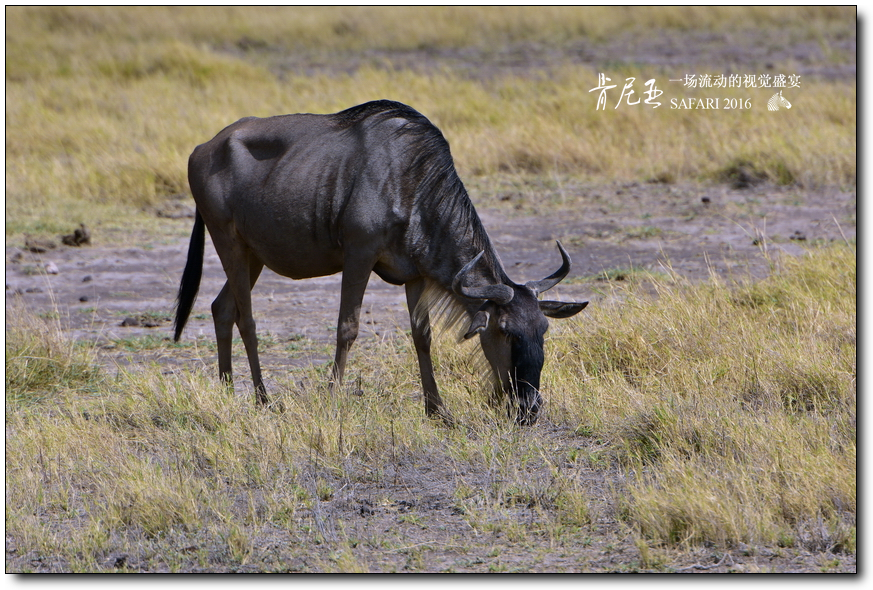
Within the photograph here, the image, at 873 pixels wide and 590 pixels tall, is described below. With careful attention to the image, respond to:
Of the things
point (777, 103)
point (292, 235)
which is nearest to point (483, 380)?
Result: point (292, 235)

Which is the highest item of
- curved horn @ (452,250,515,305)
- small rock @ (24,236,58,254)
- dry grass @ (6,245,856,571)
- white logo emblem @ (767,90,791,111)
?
white logo emblem @ (767,90,791,111)

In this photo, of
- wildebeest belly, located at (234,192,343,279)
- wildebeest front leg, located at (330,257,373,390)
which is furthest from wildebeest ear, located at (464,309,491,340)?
wildebeest belly, located at (234,192,343,279)

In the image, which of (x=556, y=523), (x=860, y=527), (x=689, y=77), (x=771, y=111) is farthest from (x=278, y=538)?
(x=689, y=77)

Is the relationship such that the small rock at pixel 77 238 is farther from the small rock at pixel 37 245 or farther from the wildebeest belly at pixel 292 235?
the wildebeest belly at pixel 292 235

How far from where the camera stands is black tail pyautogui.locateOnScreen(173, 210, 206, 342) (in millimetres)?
5336

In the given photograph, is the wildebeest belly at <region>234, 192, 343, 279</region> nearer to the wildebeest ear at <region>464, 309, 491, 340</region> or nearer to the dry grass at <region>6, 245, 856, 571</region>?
the dry grass at <region>6, 245, 856, 571</region>

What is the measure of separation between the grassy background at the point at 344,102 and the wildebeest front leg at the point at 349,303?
16.4 ft

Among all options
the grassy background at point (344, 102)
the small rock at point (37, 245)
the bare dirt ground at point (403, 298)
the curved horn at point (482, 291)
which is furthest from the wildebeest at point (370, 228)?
the grassy background at point (344, 102)

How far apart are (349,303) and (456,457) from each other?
3.13ft

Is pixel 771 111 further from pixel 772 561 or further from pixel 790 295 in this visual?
pixel 772 561

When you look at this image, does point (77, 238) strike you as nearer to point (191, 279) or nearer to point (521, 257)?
point (191, 279)

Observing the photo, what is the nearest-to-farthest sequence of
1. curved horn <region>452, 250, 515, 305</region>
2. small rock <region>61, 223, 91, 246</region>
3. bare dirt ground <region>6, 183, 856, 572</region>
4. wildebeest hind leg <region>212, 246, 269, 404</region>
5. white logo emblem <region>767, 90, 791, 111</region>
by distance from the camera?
bare dirt ground <region>6, 183, 856, 572</region>, curved horn <region>452, 250, 515, 305</region>, wildebeest hind leg <region>212, 246, 269, 404</region>, small rock <region>61, 223, 91, 246</region>, white logo emblem <region>767, 90, 791, 111</region>

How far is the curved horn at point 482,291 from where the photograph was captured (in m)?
4.13

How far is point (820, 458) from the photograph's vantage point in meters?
3.66
